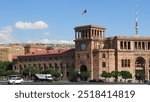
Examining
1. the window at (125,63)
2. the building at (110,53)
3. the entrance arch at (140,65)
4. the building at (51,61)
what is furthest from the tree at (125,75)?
the building at (51,61)

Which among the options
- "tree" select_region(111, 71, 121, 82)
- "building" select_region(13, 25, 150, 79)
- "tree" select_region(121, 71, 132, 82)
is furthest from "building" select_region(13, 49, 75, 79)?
"tree" select_region(121, 71, 132, 82)

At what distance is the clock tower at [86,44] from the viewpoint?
13312 cm

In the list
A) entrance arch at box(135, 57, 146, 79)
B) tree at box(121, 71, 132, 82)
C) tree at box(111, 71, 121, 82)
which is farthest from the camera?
entrance arch at box(135, 57, 146, 79)

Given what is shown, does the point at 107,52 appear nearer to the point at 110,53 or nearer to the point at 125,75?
the point at 110,53

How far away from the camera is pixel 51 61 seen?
157 metres

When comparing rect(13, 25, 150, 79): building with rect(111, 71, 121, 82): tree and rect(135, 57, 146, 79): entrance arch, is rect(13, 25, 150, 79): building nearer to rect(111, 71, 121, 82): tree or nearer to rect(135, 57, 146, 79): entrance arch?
rect(135, 57, 146, 79): entrance arch

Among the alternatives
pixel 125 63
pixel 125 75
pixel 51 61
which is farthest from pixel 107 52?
pixel 51 61

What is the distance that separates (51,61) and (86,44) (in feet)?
89.1

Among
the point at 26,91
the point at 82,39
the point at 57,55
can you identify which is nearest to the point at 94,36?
the point at 82,39

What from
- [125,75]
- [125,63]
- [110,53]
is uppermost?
[110,53]

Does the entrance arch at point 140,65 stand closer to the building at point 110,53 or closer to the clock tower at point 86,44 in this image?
the building at point 110,53

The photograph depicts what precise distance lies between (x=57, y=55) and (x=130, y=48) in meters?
34.1

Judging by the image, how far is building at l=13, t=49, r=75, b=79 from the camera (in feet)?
480

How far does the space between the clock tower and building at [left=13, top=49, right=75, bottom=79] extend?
276 inches
